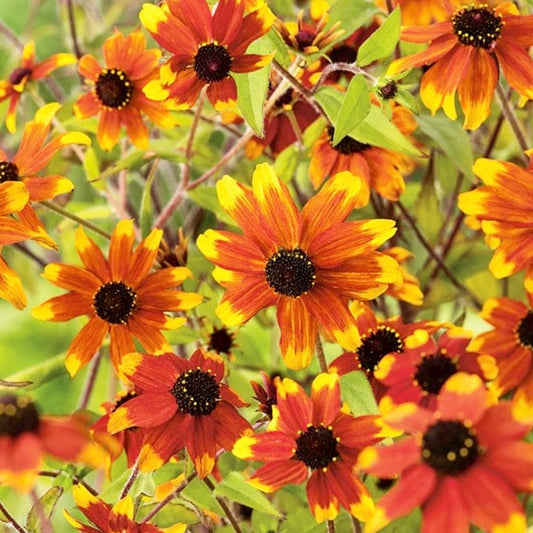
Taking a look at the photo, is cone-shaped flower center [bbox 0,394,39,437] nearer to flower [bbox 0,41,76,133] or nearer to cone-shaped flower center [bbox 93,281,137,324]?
cone-shaped flower center [bbox 93,281,137,324]

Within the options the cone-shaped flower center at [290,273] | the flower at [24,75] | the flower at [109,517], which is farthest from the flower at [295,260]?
the flower at [24,75]

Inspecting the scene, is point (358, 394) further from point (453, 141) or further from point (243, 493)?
point (453, 141)

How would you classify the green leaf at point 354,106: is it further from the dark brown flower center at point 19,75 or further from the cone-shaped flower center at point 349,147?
the dark brown flower center at point 19,75

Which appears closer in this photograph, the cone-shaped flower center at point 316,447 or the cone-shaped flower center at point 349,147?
the cone-shaped flower center at point 316,447

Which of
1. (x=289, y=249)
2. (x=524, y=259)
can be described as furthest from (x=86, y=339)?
(x=524, y=259)

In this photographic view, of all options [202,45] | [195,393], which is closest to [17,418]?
[195,393]

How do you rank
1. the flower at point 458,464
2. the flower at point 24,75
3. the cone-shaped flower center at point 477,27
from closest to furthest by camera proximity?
1. the flower at point 458,464
2. the cone-shaped flower center at point 477,27
3. the flower at point 24,75

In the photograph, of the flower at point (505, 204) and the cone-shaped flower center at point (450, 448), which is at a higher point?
the flower at point (505, 204)
